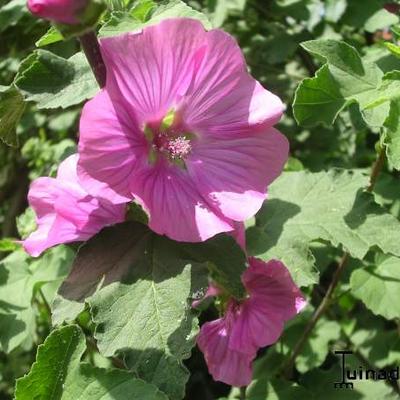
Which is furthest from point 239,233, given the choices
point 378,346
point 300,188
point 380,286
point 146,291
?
point 378,346

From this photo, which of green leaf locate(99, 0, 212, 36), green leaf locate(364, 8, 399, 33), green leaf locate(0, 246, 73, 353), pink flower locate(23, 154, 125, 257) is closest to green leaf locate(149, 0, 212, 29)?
green leaf locate(99, 0, 212, 36)

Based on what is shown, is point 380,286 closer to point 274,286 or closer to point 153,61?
A: point 274,286

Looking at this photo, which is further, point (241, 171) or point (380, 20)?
point (380, 20)

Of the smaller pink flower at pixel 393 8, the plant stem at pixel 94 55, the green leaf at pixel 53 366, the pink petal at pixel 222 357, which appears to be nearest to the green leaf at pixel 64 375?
the green leaf at pixel 53 366

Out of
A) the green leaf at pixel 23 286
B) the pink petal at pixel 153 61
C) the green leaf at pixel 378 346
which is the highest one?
the pink petal at pixel 153 61

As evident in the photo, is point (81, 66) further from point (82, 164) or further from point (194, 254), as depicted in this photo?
point (194, 254)

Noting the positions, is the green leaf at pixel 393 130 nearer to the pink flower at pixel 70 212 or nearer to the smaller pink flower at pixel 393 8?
the pink flower at pixel 70 212

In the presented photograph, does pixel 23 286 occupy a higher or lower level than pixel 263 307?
lower
